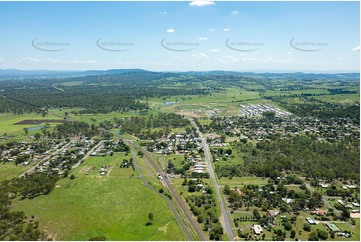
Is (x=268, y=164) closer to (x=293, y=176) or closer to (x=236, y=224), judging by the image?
(x=293, y=176)

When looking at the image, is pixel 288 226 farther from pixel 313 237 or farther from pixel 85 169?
pixel 85 169

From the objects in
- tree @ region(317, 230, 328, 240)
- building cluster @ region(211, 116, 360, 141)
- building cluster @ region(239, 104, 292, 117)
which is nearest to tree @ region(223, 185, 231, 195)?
tree @ region(317, 230, 328, 240)

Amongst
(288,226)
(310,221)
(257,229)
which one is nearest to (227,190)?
(257,229)

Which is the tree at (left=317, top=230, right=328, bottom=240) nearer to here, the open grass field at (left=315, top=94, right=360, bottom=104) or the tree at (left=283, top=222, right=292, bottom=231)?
the tree at (left=283, top=222, right=292, bottom=231)

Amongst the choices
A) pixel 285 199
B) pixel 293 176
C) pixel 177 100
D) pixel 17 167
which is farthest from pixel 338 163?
pixel 177 100

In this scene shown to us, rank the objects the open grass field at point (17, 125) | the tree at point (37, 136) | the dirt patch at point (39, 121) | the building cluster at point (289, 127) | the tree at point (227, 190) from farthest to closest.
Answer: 1. the dirt patch at point (39, 121)
2. the open grass field at point (17, 125)
3. the tree at point (37, 136)
4. the building cluster at point (289, 127)
5. the tree at point (227, 190)

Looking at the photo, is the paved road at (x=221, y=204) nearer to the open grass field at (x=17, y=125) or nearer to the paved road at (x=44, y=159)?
the paved road at (x=44, y=159)

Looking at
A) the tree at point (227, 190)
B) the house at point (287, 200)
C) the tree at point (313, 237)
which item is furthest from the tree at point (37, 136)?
the tree at point (313, 237)
